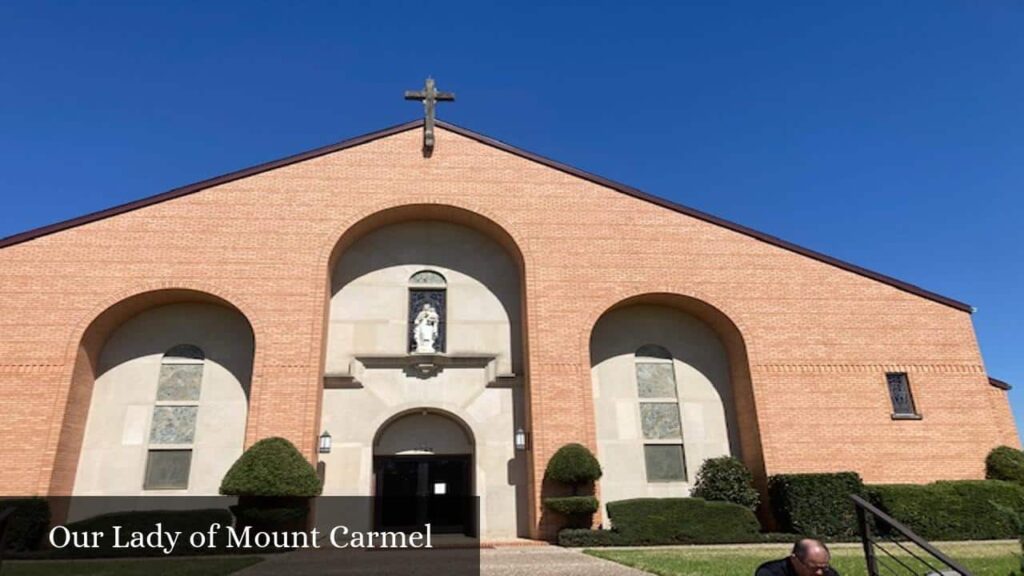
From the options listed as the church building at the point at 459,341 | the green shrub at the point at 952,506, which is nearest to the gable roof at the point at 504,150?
the church building at the point at 459,341

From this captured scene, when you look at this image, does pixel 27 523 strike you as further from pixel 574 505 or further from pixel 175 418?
pixel 574 505

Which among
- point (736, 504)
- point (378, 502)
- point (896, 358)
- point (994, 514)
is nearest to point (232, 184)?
point (378, 502)

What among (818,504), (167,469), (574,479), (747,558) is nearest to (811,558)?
(747,558)

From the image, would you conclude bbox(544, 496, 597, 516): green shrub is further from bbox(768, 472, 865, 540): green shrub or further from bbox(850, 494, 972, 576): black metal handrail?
bbox(850, 494, 972, 576): black metal handrail

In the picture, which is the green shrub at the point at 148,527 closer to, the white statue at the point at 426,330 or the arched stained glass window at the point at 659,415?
the white statue at the point at 426,330

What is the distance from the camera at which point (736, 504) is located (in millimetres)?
15234

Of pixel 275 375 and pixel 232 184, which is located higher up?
pixel 232 184

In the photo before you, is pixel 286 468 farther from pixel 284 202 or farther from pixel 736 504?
pixel 736 504

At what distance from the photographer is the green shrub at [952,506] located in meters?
14.8

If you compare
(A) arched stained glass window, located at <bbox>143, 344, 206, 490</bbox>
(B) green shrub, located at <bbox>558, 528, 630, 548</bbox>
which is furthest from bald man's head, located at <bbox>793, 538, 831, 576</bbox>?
(A) arched stained glass window, located at <bbox>143, 344, 206, 490</bbox>

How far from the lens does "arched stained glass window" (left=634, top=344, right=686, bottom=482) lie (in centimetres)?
1734

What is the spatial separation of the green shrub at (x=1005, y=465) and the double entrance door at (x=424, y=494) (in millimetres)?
13207

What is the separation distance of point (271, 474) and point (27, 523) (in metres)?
5.11

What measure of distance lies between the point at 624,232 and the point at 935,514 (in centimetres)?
1009
